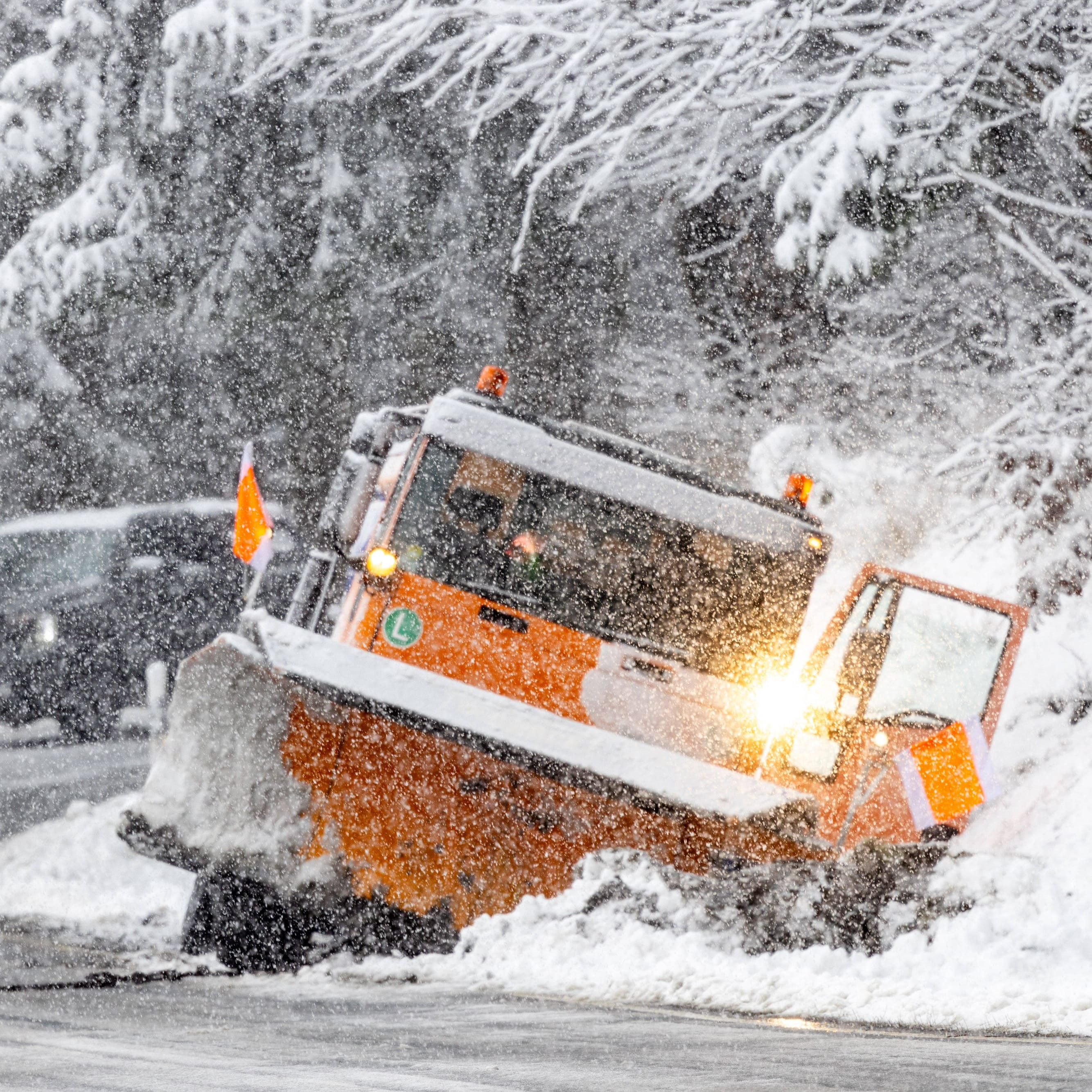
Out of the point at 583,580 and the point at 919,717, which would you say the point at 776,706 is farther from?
the point at 919,717

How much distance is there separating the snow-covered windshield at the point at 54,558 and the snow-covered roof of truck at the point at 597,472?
5.50 meters

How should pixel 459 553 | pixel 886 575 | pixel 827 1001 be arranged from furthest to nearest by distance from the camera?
1. pixel 886 575
2. pixel 459 553
3. pixel 827 1001

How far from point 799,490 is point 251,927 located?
3.53 meters

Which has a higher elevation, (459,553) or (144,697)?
(459,553)

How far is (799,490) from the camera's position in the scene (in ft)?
24.7

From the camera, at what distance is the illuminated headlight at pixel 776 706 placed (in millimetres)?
6727

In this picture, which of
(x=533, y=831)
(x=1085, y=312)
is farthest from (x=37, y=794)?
(x=1085, y=312)

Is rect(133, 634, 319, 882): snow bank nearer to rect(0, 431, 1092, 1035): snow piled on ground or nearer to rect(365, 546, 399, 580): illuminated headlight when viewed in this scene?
rect(0, 431, 1092, 1035): snow piled on ground

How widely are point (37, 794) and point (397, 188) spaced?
9.68m

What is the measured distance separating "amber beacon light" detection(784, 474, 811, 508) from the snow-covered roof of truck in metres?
0.60

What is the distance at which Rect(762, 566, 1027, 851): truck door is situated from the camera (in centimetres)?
720

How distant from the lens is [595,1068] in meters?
3.44

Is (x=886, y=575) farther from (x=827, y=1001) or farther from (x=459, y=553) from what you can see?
(x=827, y=1001)

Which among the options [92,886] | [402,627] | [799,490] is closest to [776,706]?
[799,490]
